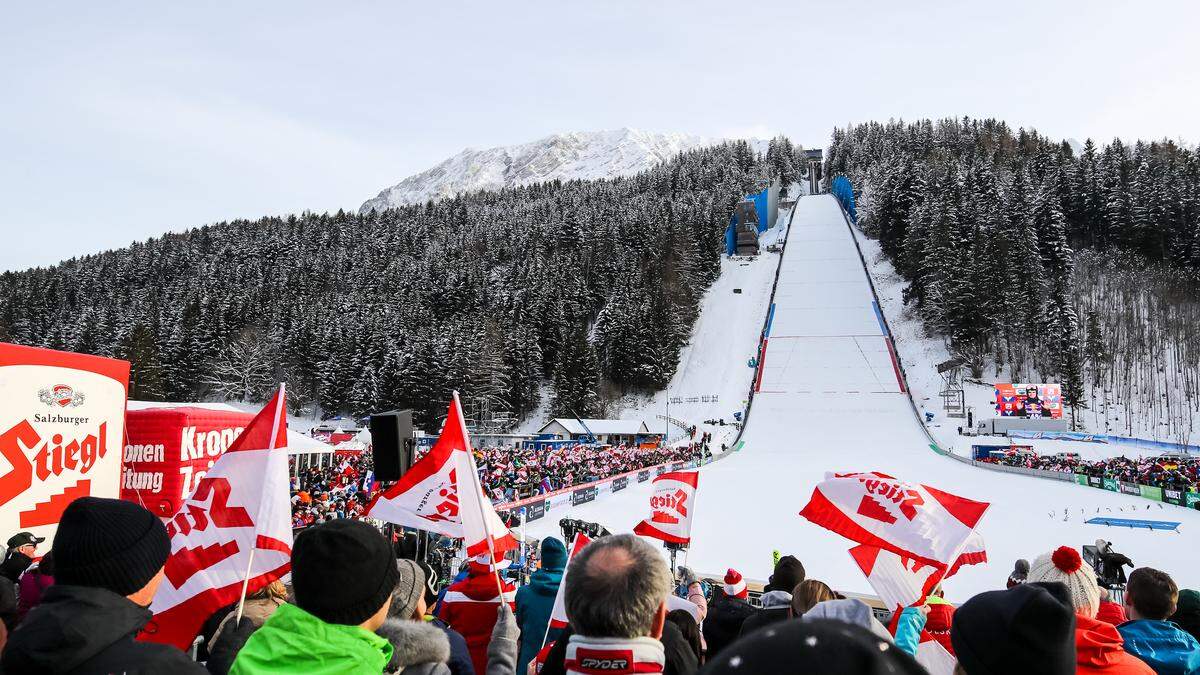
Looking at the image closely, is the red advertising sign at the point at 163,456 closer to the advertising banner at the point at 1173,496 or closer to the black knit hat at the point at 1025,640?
the black knit hat at the point at 1025,640

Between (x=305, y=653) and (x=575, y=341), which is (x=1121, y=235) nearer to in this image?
(x=575, y=341)

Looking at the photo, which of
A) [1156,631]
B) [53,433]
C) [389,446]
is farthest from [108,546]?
[53,433]

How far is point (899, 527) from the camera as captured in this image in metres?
5.19

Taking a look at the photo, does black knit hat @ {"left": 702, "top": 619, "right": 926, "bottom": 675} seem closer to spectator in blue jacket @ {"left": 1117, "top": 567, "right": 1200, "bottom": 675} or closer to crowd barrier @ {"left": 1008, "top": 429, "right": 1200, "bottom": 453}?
spectator in blue jacket @ {"left": 1117, "top": 567, "right": 1200, "bottom": 675}

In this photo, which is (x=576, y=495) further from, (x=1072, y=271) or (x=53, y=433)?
(x=1072, y=271)

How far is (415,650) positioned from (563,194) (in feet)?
389

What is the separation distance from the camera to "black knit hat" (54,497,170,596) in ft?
6.36

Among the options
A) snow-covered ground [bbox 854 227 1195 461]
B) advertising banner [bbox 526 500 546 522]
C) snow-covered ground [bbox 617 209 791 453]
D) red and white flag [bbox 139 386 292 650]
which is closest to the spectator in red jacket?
red and white flag [bbox 139 386 292 650]

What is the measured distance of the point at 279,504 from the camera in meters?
3.96

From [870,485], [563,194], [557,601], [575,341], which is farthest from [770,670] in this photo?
[563,194]

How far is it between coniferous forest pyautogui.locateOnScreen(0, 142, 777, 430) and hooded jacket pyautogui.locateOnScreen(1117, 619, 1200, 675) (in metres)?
49.5

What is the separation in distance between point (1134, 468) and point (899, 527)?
73.0 ft

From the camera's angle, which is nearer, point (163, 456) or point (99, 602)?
point (99, 602)

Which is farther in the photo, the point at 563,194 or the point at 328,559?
the point at 563,194
